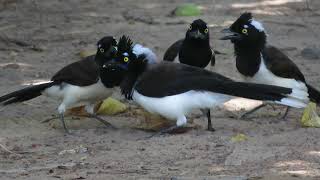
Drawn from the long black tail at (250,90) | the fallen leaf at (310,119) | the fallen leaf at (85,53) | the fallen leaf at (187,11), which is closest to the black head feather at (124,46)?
the long black tail at (250,90)

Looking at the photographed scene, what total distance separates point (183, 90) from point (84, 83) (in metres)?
1.10

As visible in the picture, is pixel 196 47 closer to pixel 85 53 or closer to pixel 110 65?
pixel 110 65

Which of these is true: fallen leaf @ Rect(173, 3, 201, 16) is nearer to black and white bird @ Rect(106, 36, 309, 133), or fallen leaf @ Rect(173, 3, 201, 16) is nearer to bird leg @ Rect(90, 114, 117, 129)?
bird leg @ Rect(90, 114, 117, 129)

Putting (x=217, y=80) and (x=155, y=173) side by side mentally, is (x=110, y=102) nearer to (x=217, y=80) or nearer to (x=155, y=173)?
(x=217, y=80)

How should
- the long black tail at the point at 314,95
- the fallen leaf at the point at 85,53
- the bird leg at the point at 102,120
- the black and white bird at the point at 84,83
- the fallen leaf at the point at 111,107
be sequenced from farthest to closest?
the fallen leaf at the point at 85,53
the fallen leaf at the point at 111,107
the long black tail at the point at 314,95
the bird leg at the point at 102,120
the black and white bird at the point at 84,83

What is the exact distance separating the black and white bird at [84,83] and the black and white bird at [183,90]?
0.66 feet

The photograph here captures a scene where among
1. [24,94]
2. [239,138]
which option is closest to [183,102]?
[239,138]

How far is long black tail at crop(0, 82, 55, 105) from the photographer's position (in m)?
8.20

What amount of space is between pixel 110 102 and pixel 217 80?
1742 millimetres

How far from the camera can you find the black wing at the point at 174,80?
24.2 feet

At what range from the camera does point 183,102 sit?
7441 mm

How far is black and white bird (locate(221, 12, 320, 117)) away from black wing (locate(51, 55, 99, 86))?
4.50ft

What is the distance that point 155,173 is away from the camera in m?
6.23

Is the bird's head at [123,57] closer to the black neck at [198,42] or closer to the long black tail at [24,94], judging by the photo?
the long black tail at [24,94]
